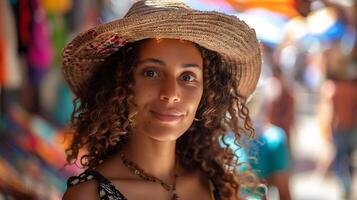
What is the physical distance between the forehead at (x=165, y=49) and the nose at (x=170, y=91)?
83mm

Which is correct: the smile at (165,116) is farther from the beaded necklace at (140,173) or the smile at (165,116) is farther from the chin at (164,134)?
the beaded necklace at (140,173)

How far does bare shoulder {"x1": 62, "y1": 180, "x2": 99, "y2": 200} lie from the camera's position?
2.22m

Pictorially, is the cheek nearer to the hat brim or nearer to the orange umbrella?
the hat brim

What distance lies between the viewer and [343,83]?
7.56 m

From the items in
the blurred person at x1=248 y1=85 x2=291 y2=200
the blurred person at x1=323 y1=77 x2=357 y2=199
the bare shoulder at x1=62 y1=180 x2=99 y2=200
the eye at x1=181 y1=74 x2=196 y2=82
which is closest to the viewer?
the bare shoulder at x1=62 y1=180 x2=99 y2=200

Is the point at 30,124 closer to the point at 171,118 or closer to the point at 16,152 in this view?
the point at 16,152

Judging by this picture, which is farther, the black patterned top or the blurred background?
the blurred background

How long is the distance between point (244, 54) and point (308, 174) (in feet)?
21.1

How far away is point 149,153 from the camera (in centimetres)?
242

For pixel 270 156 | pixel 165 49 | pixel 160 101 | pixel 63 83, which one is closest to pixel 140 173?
pixel 160 101

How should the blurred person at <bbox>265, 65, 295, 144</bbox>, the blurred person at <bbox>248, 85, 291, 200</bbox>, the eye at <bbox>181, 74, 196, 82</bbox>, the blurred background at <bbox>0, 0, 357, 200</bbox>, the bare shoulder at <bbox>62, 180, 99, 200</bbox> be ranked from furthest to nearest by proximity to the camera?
the blurred person at <bbox>265, 65, 295, 144</bbox>
the blurred background at <bbox>0, 0, 357, 200</bbox>
the blurred person at <bbox>248, 85, 291, 200</bbox>
the eye at <bbox>181, 74, 196, 82</bbox>
the bare shoulder at <bbox>62, 180, 99, 200</bbox>

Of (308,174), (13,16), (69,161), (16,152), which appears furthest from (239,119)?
(308,174)

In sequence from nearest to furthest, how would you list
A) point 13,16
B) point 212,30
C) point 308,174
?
point 212,30
point 13,16
point 308,174

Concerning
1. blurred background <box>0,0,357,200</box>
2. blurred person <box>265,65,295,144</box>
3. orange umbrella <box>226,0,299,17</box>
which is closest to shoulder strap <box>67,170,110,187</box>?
blurred background <box>0,0,357,200</box>
